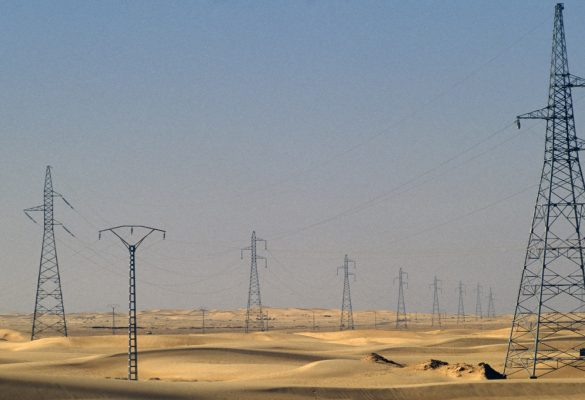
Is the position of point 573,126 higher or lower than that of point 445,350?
higher

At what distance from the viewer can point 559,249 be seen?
55.3 meters

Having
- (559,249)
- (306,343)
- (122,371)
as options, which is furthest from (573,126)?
(306,343)

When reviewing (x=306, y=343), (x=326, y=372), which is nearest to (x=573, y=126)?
(x=326, y=372)

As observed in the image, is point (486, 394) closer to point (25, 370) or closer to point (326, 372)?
point (326, 372)

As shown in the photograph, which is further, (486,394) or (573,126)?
(573,126)

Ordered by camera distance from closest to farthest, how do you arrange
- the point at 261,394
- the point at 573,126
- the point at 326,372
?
the point at 261,394, the point at 573,126, the point at 326,372

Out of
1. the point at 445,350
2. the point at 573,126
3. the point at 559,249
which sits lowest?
the point at 445,350

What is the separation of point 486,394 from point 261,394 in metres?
12.3

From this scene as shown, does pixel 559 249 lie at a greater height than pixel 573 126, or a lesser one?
lesser

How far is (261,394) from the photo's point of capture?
50.3m

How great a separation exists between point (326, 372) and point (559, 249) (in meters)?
18.0

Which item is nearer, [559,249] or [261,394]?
[261,394]

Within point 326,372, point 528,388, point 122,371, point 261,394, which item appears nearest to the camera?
point 261,394

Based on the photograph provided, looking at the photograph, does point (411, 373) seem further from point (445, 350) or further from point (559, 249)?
point (445, 350)
